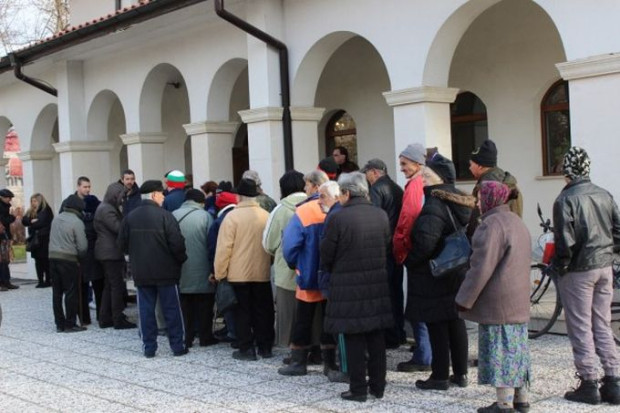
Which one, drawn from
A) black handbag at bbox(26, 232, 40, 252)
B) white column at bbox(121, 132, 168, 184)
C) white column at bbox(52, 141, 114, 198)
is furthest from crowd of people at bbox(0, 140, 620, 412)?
white column at bbox(52, 141, 114, 198)

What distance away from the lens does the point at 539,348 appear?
27.1 feet

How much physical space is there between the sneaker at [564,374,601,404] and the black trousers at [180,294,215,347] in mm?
4371

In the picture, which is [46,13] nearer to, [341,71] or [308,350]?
[341,71]

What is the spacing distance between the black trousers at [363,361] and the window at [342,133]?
923 cm

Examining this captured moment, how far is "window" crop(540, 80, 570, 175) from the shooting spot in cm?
1212

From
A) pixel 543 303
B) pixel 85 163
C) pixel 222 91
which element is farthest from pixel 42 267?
pixel 543 303

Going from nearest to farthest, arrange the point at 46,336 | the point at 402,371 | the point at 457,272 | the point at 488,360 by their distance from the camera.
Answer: the point at 488,360 < the point at 457,272 < the point at 402,371 < the point at 46,336

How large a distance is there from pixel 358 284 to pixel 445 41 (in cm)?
454

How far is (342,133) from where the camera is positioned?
16109mm

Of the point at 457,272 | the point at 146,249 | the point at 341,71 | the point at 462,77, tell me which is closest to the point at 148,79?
the point at 341,71

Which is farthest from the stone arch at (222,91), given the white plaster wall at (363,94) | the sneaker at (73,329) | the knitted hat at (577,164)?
the knitted hat at (577,164)

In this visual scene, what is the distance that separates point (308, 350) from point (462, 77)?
6576 millimetres

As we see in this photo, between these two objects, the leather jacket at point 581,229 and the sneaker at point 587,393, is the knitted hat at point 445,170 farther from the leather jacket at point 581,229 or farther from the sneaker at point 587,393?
the sneaker at point 587,393

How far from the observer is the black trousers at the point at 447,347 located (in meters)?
6.88
